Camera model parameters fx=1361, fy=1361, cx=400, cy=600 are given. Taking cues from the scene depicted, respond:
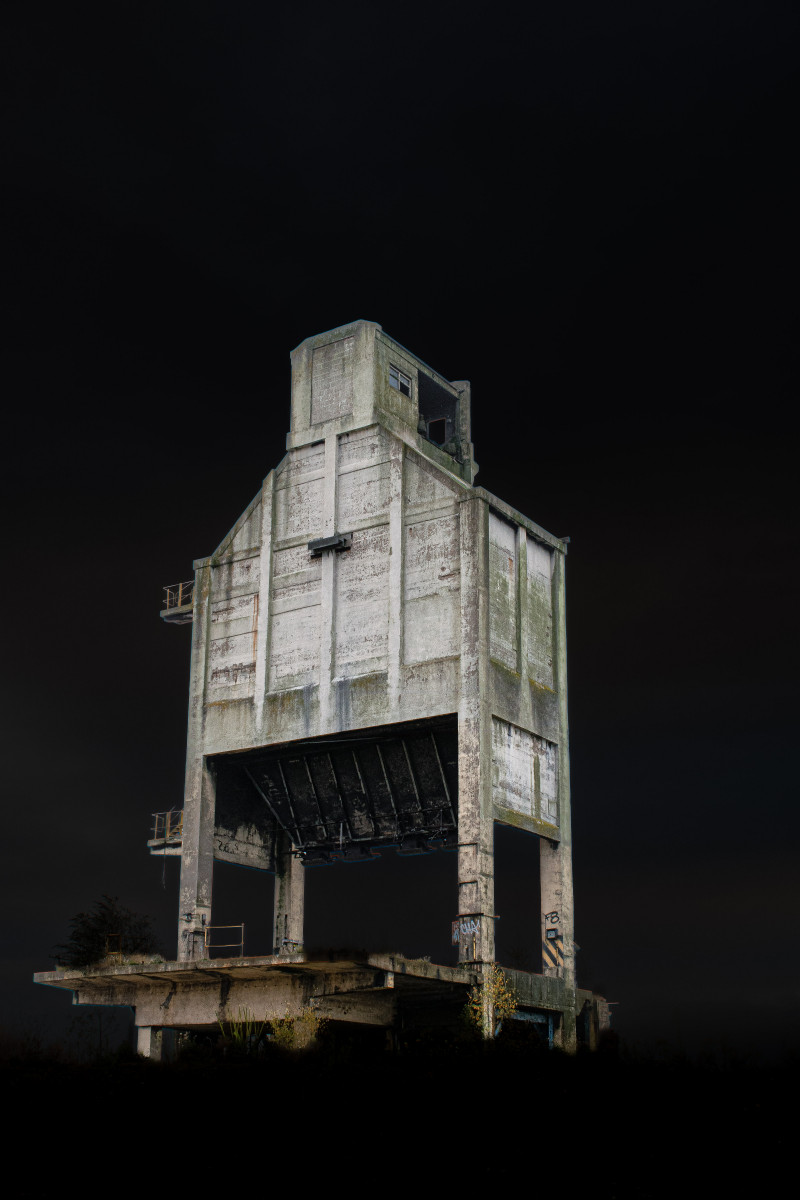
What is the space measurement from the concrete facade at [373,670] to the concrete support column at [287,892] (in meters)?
0.06

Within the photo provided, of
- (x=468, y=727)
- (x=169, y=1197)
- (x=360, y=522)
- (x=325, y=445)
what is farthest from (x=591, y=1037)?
(x=169, y=1197)

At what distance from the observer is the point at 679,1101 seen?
75.3 feet

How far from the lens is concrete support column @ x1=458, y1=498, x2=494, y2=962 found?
3440cm

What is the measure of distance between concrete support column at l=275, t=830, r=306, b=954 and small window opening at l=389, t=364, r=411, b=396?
578 inches

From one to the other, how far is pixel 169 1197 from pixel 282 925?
25399 millimetres

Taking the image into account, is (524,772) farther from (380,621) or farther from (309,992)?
(309,992)

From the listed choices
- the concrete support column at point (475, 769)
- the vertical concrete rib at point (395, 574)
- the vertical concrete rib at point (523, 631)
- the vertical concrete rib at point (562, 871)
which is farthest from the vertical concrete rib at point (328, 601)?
the vertical concrete rib at point (562, 871)

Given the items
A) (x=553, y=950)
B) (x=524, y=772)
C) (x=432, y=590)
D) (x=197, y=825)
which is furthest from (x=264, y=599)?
(x=553, y=950)

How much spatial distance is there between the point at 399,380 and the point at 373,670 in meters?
9.83

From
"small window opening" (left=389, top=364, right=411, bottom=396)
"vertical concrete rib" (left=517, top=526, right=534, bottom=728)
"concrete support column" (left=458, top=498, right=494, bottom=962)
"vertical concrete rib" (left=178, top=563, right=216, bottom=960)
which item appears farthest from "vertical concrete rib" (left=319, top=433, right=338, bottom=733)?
"vertical concrete rib" (left=517, top=526, right=534, bottom=728)

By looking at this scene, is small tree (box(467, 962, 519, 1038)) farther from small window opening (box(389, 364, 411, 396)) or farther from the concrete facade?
small window opening (box(389, 364, 411, 396))

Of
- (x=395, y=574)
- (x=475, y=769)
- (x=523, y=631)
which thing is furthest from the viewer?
(x=523, y=631)

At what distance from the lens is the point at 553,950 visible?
37.5 meters

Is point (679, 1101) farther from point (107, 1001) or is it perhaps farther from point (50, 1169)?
point (107, 1001)
